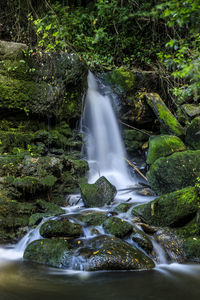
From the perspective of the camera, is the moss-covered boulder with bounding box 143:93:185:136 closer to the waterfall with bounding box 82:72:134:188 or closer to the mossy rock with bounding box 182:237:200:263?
the waterfall with bounding box 82:72:134:188

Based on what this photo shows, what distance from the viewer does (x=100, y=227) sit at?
4230 mm

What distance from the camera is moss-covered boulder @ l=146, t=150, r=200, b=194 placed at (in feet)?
18.1

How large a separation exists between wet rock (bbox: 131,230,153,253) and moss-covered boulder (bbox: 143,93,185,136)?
4709mm

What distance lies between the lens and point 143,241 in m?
3.85

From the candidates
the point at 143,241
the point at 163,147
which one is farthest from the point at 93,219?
the point at 163,147

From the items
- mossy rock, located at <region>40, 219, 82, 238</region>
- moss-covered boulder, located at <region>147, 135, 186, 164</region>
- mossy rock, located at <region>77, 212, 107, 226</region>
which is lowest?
mossy rock, located at <region>77, 212, 107, 226</region>

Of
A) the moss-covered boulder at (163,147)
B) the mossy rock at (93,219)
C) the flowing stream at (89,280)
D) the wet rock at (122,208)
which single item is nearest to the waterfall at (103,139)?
the moss-covered boulder at (163,147)

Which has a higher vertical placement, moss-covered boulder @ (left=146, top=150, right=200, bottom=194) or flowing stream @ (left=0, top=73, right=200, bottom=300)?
moss-covered boulder @ (left=146, top=150, right=200, bottom=194)

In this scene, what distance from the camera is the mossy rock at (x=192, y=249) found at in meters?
3.76

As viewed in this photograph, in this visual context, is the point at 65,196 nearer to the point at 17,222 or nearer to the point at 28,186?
the point at 28,186

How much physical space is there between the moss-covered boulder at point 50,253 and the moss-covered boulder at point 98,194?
191cm

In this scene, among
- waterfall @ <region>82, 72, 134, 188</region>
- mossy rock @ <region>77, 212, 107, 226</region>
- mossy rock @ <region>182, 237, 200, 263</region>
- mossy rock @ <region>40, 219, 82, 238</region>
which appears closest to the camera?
mossy rock @ <region>182, 237, 200, 263</region>

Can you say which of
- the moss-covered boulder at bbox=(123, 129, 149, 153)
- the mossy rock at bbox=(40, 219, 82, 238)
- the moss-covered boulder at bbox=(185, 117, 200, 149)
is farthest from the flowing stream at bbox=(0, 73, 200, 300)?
the moss-covered boulder at bbox=(123, 129, 149, 153)

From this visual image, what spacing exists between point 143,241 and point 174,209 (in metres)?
0.98
